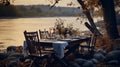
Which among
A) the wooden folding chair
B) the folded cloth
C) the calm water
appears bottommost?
the calm water

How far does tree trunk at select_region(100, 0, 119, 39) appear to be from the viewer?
18.2 m

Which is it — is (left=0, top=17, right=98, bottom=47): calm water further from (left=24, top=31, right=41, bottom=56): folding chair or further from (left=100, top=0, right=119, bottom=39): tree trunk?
(left=24, top=31, right=41, bottom=56): folding chair


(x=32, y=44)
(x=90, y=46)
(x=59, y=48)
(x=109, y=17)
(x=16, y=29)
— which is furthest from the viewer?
(x=16, y=29)

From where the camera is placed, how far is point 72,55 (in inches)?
548

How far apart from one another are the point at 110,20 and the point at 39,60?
6585 mm

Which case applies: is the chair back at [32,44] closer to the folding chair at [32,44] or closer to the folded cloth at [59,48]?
the folding chair at [32,44]

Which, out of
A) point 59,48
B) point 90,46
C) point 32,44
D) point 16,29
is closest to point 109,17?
point 90,46

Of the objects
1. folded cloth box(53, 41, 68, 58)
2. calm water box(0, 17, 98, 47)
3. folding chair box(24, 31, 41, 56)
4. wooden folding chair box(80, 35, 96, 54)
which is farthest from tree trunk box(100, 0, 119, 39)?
calm water box(0, 17, 98, 47)

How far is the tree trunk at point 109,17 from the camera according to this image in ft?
59.7

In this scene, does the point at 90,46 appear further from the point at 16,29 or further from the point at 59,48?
the point at 16,29

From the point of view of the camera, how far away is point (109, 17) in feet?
60.1

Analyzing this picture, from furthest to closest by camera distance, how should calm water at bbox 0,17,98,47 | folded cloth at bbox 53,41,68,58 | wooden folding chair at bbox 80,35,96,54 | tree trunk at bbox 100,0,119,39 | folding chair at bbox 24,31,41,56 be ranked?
1. calm water at bbox 0,17,98,47
2. tree trunk at bbox 100,0,119,39
3. wooden folding chair at bbox 80,35,96,54
4. folding chair at bbox 24,31,41,56
5. folded cloth at bbox 53,41,68,58

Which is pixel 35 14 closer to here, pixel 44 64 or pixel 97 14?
pixel 97 14

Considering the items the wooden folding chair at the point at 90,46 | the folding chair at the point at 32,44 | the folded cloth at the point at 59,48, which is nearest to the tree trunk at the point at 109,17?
the wooden folding chair at the point at 90,46
